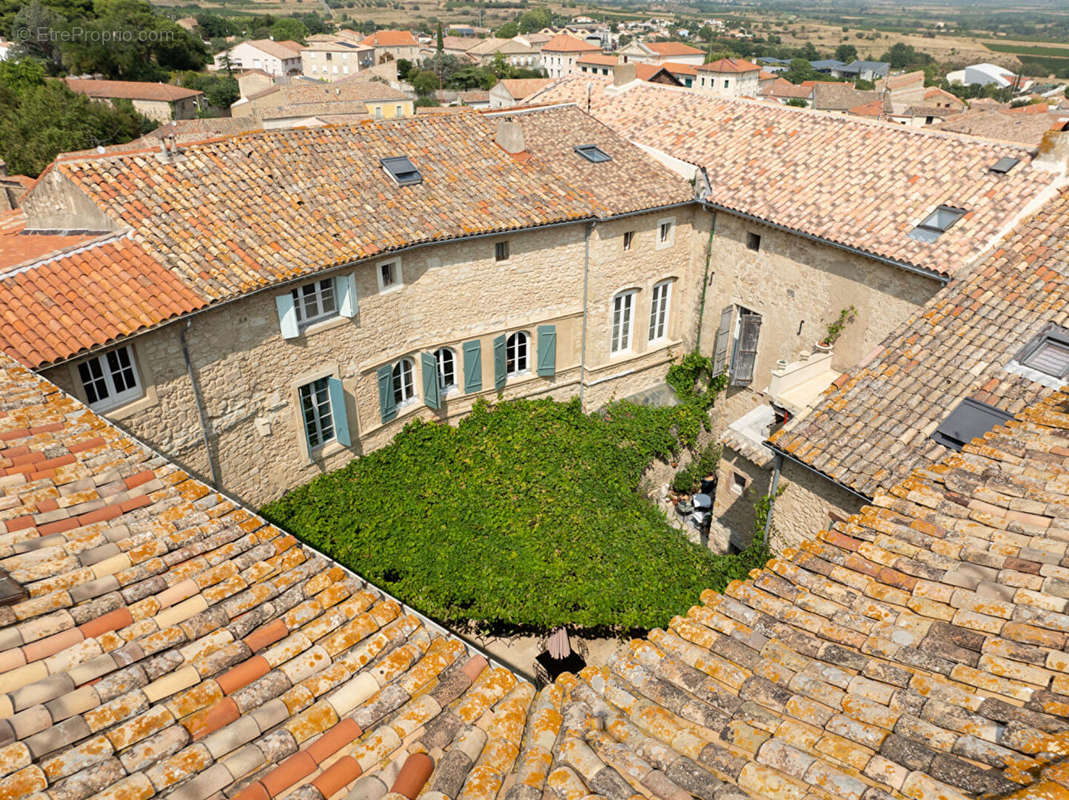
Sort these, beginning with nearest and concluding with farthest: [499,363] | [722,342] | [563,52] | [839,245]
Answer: [839,245], [499,363], [722,342], [563,52]

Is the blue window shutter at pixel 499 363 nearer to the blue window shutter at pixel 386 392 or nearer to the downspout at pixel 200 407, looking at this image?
the blue window shutter at pixel 386 392

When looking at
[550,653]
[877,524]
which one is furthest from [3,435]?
[550,653]

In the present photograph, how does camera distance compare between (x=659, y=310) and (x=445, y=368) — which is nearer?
(x=445, y=368)

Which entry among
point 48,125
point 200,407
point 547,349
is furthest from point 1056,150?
point 48,125

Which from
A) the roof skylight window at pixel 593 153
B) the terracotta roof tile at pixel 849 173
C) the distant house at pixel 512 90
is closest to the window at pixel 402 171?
the roof skylight window at pixel 593 153

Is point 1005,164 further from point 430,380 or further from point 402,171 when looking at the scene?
point 430,380

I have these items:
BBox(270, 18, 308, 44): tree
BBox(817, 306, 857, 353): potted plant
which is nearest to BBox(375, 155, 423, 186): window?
BBox(817, 306, 857, 353): potted plant
